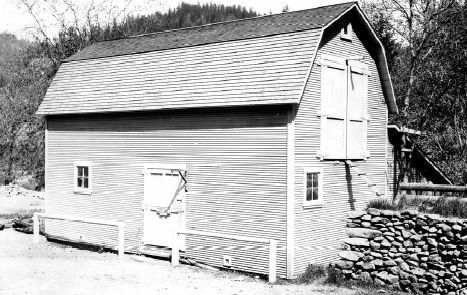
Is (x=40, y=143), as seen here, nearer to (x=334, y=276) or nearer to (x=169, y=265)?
(x=169, y=265)

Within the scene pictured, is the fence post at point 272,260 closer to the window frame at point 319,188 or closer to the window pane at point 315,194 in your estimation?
the window frame at point 319,188

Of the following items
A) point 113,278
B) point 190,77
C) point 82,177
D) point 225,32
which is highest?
point 225,32

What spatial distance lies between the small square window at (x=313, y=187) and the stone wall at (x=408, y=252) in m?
1.72

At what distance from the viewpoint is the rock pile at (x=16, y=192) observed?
3700cm

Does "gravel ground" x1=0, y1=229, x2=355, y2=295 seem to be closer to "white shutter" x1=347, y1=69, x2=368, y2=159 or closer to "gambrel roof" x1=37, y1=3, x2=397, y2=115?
"gambrel roof" x1=37, y1=3, x2=397, y2=115

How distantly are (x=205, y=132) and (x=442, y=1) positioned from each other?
13.5m

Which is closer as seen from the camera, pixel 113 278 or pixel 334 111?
pixel 113 278

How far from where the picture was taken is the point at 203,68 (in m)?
16.8

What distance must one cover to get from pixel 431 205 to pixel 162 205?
777cm

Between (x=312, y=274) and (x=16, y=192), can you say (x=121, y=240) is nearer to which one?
(x=312, y=274)

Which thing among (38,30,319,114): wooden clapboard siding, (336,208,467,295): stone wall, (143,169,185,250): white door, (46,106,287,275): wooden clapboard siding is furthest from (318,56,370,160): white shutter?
(143,169,185,250): white door

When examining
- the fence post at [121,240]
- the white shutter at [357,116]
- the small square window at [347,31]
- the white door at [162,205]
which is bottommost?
the fence post at [121,240]

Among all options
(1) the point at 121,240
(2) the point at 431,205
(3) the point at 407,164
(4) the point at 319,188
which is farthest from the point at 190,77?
(3) the point at 407,164

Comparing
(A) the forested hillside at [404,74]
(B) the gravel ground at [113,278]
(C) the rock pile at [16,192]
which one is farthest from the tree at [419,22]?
(C) the rock pile at [16,192]
